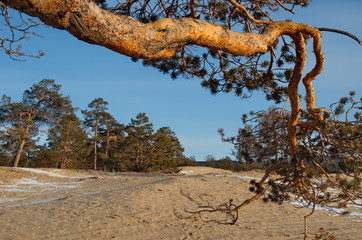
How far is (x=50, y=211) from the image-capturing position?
740cm

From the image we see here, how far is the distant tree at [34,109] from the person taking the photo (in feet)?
66.5

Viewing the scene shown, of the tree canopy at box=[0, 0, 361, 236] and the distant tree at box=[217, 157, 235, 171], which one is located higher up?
the distant tree at box=[217, 157, 235, 171]

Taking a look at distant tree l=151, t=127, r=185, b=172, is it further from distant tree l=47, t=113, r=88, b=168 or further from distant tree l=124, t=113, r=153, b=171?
distant tree l=47, t=113, r=88, b=168

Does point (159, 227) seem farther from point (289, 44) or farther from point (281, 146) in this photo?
point (289, 44)

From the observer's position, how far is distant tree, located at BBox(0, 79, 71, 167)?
Answer: 2027cm

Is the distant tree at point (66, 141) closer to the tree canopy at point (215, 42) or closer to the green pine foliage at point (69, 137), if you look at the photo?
the green pine foliage at point (69, 137)

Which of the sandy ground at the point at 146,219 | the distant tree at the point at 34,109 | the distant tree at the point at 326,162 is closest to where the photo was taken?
the distant tree at the point at 326,162

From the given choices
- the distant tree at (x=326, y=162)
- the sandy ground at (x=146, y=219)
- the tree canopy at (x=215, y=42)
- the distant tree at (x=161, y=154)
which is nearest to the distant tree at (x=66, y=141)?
the distant tree at (x=161, y=154)

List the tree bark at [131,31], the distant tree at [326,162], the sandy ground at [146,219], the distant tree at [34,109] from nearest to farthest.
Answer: the tree bark at [131,31] < the distant tree at [326,162] < the sandy ground at [146,219] < the distant tree at [34,109]

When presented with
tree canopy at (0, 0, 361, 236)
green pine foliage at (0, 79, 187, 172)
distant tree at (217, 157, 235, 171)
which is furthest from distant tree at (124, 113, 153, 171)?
tree canopy at (0, 0, 361, 236)

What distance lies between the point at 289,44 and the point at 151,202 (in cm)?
589

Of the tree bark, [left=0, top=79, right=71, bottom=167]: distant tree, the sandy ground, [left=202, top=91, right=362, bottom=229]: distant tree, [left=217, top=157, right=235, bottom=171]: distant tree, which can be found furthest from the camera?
[left=217, top=157, right=235, bottom=171]: distant tree

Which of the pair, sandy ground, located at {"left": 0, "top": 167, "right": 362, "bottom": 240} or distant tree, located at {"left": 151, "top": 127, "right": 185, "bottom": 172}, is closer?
sandy ground, located at {"left": 0, "top": 167, "right": 362, "bottom": 240}

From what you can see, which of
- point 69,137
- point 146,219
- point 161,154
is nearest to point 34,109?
point 69,137
